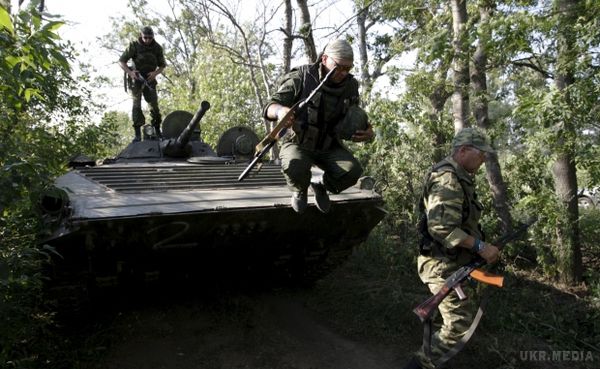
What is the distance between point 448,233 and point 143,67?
Answer: 567cm

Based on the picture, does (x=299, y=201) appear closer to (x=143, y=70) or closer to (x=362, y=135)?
(x=362, y=135)

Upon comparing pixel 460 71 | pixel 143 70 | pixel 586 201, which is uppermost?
pixel 143 70

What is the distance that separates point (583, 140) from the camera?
209 inches

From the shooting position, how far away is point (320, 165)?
12.7ft

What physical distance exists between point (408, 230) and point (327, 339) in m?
3.93

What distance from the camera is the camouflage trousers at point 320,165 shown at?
12.1 feet

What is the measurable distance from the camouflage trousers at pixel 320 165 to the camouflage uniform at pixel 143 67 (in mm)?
4197

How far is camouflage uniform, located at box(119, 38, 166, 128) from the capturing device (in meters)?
7.19

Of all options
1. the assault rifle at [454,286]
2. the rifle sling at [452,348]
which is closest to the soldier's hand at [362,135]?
the assault rifle at [454,286]

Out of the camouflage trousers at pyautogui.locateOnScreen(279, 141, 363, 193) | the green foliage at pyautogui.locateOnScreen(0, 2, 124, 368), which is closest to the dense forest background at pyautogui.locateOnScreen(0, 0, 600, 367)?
the green foliage at pyautogui.locateOnScreen(0, 2, 124, 368)

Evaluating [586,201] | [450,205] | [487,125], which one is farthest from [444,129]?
[450,205]

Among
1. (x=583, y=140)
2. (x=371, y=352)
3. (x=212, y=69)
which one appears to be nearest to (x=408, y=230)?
(x=583, y=140)

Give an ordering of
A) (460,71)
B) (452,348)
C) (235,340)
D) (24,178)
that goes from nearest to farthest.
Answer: (24,178), (452,348), (235,340), (460,71)

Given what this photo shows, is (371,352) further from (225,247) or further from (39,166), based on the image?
(39,166)
